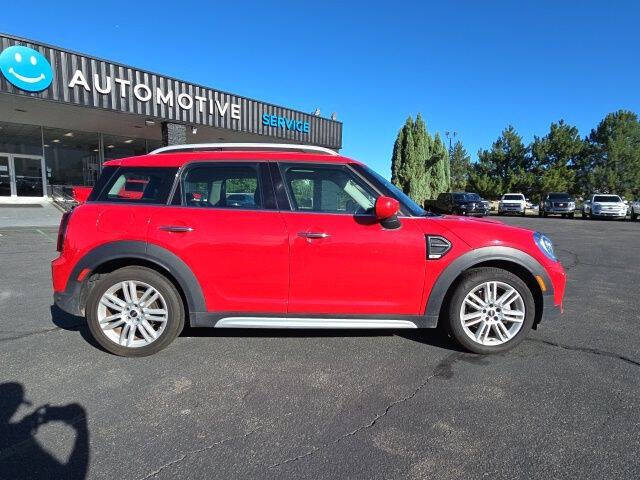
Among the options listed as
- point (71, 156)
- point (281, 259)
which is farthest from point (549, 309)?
point (71, 156)

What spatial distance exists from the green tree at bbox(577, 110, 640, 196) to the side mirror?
201 feet

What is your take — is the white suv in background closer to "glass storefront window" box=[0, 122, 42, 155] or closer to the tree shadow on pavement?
"glass storefront window" box=[0, 122, 42, 155]

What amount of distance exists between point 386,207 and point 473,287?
1.07 m

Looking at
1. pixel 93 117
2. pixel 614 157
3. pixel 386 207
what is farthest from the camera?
pixel 614 157

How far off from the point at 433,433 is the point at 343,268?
1.37 meters

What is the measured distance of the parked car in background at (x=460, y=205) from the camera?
976 inches

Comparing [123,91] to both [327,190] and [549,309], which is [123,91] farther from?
[549,309]

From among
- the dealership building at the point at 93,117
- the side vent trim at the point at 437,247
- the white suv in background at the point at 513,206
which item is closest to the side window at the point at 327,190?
the side vent trim at the point at 437,247

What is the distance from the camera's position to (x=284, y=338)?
3748 millimetres

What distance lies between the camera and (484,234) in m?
3.30

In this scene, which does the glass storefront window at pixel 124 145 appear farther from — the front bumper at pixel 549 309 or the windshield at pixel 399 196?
the front bumper at pixel 549 309

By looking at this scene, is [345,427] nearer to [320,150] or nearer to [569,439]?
[569,439]

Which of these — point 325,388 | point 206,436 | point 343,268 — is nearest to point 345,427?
point 325,388

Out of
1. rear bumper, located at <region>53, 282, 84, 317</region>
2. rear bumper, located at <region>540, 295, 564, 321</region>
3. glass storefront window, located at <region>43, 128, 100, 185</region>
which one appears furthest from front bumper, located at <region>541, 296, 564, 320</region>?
glass storefront window, located at <region>43, 128, 100, 185</region>
